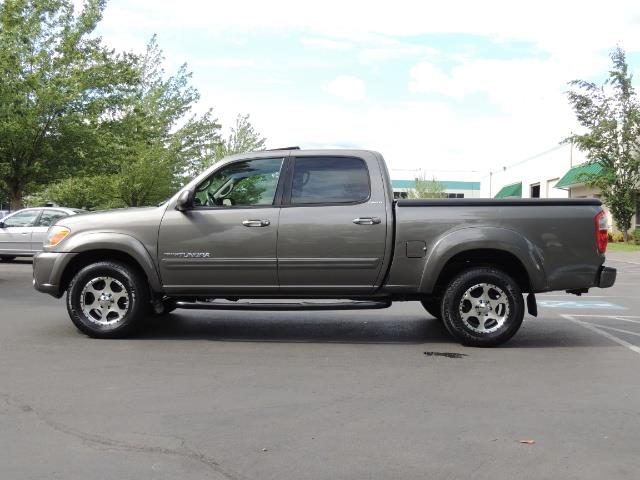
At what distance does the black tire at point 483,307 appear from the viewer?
7.00 metres

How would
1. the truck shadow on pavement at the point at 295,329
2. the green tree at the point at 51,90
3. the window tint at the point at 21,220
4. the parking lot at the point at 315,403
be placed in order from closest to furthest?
the parking lot at the point at 315,403 < the truck shadow on pavement at the point at 295,329 < the window tint at the point at 21,220 < the green tree at the point at 51,90

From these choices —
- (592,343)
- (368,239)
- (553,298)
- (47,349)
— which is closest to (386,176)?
(368,239)

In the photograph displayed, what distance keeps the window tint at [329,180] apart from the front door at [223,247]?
0.26 metres

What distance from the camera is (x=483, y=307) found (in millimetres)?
7070

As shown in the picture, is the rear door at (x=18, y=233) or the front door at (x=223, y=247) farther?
the rear door at (x=18, y=233)

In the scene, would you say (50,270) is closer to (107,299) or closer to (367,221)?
(107,299)

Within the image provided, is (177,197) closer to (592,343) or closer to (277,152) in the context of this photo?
(277,152)

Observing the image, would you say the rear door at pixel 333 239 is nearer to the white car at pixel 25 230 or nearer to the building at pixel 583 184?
the white car at pixel 25 230

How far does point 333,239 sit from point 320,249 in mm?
170

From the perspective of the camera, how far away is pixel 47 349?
22.3ft

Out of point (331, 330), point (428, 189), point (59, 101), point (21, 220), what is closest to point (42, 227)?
point (21, 220)

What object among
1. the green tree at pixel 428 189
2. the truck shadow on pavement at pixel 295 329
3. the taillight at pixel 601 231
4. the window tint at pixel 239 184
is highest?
the green tree at pixel 428 189

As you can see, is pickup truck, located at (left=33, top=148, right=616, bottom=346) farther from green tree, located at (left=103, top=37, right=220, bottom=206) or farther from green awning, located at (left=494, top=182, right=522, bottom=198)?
green awning, located at (left=494, top=182, right=522, bottom=198)

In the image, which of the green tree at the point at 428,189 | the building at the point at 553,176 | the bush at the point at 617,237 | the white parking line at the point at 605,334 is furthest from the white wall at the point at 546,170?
the white parking line at the point at 605,334
